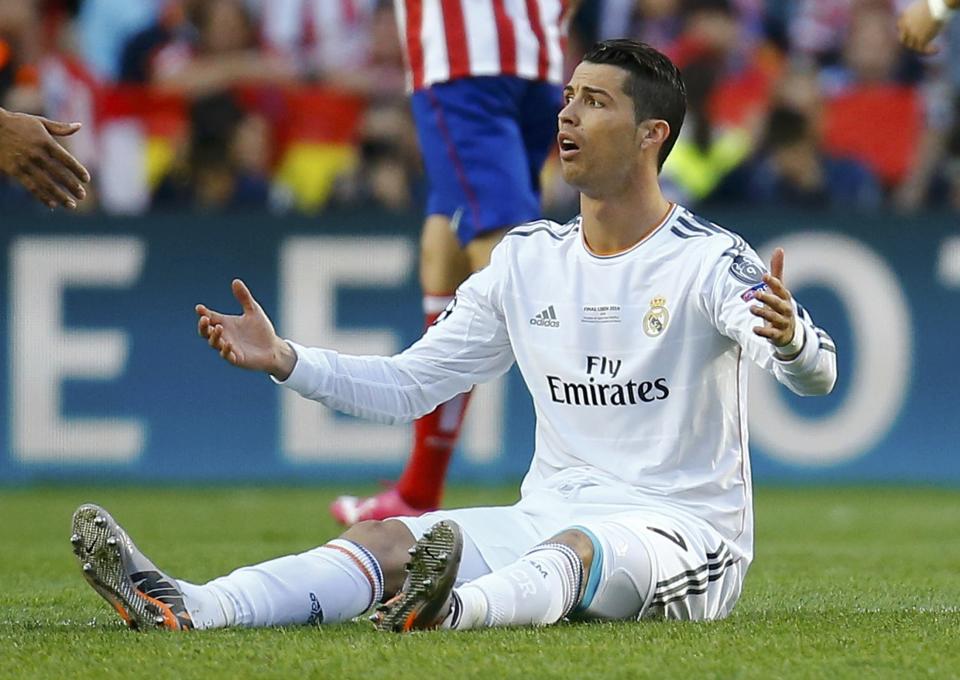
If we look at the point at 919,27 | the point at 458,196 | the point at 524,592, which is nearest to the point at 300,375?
the point at 524,592

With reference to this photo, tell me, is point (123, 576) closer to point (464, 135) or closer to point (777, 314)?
point (777, 314)

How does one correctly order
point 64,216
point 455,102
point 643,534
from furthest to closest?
point 64,216 → point 455,102 → point 643,534

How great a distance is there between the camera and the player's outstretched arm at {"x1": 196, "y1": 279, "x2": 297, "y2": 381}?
4047mm

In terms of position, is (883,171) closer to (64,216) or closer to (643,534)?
(64,216)

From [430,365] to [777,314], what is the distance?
1.07m

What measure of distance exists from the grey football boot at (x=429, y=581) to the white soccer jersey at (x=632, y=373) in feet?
2.19

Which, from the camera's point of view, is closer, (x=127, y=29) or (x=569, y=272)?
(x=569, y=272)

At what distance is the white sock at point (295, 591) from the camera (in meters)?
3.93

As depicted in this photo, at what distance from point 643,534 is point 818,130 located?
22.9ft

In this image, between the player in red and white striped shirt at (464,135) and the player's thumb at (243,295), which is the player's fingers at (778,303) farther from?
the player in red and white striped shirt at (464,135)

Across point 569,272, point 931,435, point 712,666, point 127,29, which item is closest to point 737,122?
point 931,435

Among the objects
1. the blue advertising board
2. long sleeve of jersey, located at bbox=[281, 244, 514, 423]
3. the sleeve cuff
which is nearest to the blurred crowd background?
the blue advertising board

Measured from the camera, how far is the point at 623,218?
4.39 metres

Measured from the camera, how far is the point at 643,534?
4.02 m
